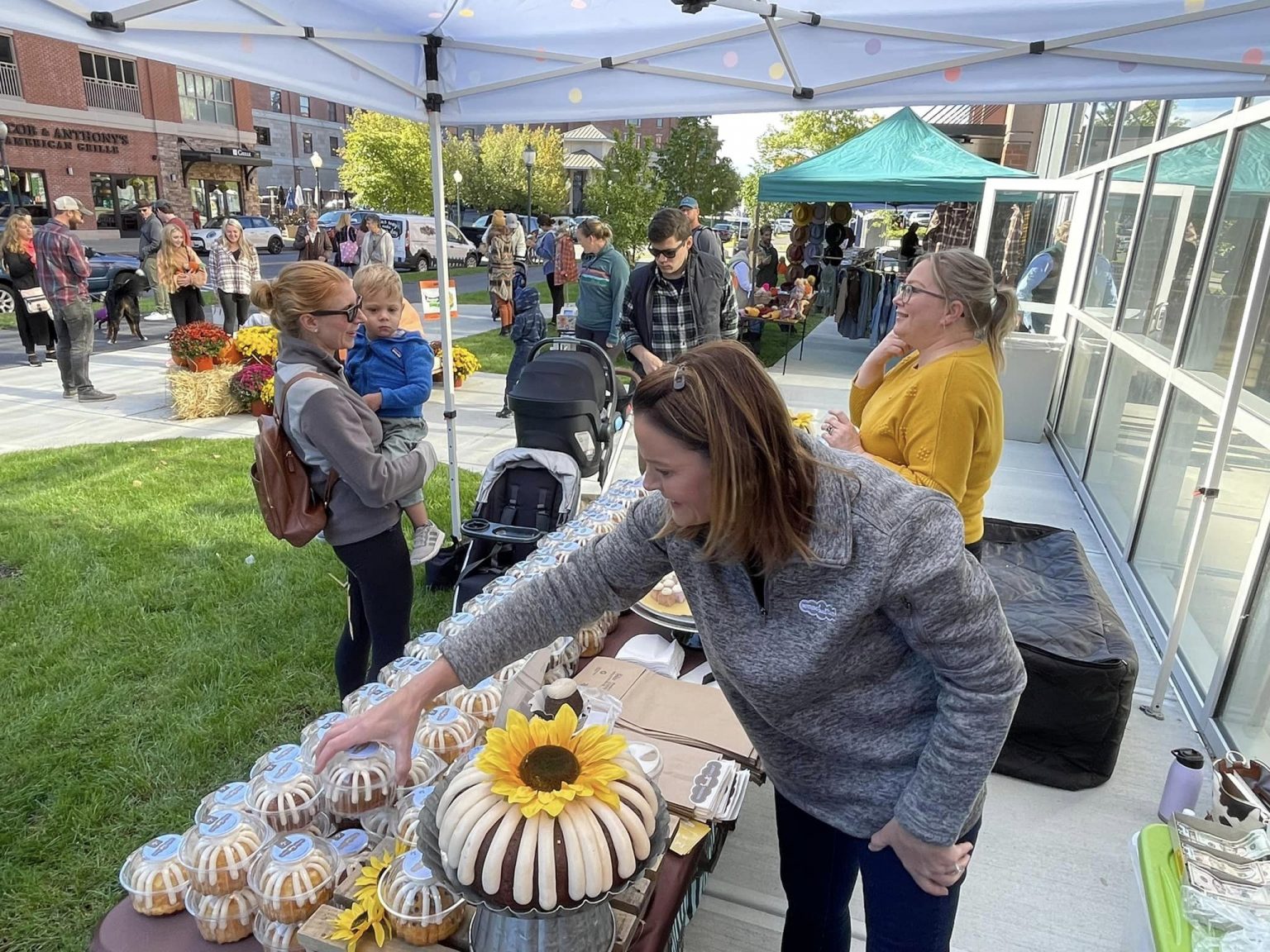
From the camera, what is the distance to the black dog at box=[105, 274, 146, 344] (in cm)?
1131

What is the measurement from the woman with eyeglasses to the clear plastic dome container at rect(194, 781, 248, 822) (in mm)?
987

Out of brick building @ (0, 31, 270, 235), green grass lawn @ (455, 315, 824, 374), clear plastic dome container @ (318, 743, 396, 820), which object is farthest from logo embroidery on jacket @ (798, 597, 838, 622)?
brick building @ (0, 31, 270, 235)

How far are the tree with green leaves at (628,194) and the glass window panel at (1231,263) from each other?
49.2ft

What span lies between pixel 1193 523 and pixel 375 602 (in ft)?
11.7

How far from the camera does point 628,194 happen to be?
19000 millimetres

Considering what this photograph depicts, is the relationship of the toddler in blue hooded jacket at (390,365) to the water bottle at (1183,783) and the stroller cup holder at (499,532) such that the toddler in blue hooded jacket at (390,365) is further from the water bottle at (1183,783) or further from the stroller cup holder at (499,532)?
the water bottle at (1183,783)

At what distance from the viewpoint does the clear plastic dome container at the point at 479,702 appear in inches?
78.4

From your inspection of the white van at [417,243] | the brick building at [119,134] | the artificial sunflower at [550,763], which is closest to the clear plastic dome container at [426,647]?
the artificial sunflower at [550,763]

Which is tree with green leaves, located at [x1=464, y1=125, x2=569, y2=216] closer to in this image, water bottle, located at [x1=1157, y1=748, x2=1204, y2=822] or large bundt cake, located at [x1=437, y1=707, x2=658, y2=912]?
water bottle, located at [x1=1157, y1=748, x2=1204, y2=822]

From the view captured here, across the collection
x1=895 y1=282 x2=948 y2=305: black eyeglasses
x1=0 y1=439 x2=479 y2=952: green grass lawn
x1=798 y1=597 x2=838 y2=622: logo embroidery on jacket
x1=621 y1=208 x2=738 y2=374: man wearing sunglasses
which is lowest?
x1=0 y1=439 x2=479 y2=952: green grass lawn

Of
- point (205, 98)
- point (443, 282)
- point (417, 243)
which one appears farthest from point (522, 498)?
point (205, 98)

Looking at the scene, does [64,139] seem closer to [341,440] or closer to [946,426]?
[341,440]

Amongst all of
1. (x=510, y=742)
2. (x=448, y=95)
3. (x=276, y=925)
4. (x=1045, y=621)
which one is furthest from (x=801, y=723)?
(x=448, y=95)

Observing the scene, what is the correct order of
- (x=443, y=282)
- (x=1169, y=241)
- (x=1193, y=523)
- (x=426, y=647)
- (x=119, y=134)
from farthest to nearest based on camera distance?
(x=119, y=134), (x=1169, y=241), (x=443, y=282), (x=1193, y=523), (x=426, y=647)
